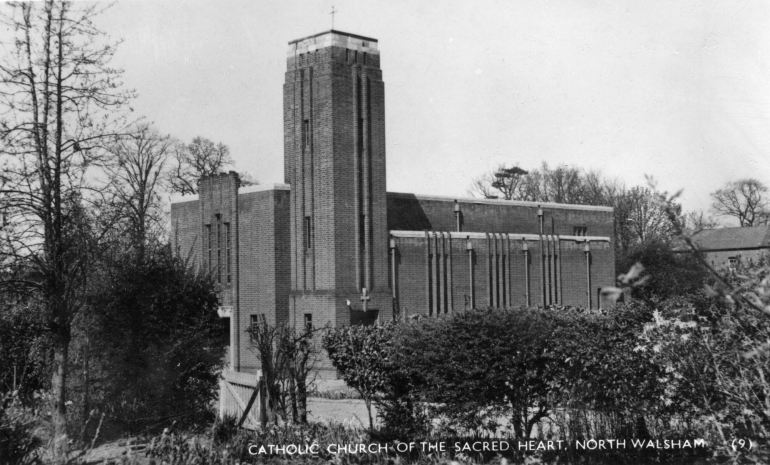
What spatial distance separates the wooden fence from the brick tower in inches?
499

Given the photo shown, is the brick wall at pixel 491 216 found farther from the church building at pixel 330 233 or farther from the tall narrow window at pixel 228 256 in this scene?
the tall narrow window at pixel 228 256

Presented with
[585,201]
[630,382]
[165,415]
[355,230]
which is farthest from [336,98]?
[585,201]

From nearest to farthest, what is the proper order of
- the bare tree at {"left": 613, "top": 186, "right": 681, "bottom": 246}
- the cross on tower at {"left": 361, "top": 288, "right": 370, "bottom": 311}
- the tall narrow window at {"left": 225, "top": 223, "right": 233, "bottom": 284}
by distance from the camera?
1. the cross on tower at {"left": 361, "top": 288, "right": 370, "bottom": 311}
2. the tall narrow window at {"left": 225, "top": 223, "right": 233, "bottom": 284}
3. the bare tree at {"left": 613, "top": 186, "right": 681, "bottom": 246}

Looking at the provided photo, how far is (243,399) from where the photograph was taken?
1577cm

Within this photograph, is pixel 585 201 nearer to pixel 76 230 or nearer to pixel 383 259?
pixel 383 259

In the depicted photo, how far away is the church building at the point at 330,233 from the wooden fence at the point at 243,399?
12.3 metres

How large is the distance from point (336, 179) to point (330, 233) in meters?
2.06

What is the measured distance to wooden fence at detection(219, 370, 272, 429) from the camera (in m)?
13.3

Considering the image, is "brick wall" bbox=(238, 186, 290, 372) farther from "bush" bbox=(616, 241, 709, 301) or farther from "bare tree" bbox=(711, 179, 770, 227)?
"bare tree" bbox=(711, 179, 770, 227)

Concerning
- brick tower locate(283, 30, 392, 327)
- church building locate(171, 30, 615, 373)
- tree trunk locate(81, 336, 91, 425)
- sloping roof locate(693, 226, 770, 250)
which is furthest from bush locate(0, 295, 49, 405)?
sloping roof locate(693, 226, 770, 250)

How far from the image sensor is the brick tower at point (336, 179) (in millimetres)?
29812

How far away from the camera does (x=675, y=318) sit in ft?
32.1

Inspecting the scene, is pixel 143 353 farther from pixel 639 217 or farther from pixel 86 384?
pixel 639 217

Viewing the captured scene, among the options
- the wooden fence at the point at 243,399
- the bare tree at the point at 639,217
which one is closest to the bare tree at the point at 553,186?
the bare tree at the point at 639,217
